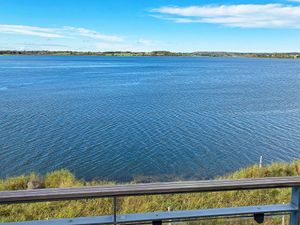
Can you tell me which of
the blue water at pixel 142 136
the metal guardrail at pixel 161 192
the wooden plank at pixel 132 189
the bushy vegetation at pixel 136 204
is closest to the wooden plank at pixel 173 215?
the metal guardrail at pixel 161 192

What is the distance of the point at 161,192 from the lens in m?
2.21

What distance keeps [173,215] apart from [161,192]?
0.30 m

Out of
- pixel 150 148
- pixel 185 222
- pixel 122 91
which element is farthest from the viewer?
pixel 122 91

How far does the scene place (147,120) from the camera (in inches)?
1049

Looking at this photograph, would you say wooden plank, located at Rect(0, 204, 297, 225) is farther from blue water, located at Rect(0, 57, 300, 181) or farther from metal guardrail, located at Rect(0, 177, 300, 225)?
blue water, located at Rect(0, 57, 300, 181)

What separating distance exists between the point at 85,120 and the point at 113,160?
9652 millimetres

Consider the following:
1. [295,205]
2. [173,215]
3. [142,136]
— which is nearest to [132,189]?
[173,215]

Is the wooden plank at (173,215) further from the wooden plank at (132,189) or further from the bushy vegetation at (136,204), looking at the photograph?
the bushy vegetation at (136,204)

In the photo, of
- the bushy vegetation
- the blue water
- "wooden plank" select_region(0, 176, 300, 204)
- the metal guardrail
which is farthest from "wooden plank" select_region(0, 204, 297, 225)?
the blue water

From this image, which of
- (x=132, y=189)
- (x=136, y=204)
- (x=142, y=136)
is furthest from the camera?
(x=142, y=136)

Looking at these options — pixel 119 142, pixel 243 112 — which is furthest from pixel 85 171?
pixel 243 112

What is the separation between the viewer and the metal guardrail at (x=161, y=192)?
2.11m

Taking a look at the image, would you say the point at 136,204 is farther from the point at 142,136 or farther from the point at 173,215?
the point at 142,136

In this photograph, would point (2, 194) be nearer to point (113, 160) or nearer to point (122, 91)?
point (113, 160)
